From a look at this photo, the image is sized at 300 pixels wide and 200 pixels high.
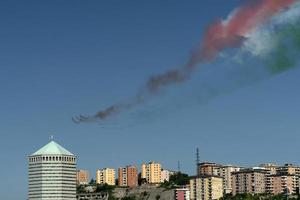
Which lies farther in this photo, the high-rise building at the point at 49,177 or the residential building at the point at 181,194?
the high-rise building at the point at 49,177

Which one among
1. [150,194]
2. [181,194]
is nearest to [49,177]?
[150,194]

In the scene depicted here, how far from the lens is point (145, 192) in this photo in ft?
646

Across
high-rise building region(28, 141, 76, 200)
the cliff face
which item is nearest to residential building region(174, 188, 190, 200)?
the cliff face

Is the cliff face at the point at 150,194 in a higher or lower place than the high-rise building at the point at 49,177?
lower

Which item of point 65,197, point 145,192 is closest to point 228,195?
point 145,192

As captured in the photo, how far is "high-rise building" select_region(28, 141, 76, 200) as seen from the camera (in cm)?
19600

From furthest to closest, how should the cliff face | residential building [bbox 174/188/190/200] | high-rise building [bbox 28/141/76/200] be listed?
high-rise building [bbox 28/141/76/200] → the cliff face → residential building [bbox 174/188/190/200]

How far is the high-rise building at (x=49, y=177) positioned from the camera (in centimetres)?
19600

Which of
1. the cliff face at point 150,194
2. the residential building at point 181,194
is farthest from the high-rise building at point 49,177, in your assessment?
the residential building at point 181,194

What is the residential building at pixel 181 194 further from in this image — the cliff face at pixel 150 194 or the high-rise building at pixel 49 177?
the high-rise building at pixel 49 177

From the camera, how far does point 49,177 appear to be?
197 m

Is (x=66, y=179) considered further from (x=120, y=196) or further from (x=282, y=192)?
(x=282, y=192)

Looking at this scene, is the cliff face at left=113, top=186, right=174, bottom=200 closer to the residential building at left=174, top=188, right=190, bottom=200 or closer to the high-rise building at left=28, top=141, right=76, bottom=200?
the residential building at left=174, top=188, right=190, bottom=200

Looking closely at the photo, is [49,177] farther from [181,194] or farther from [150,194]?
[181,194]
